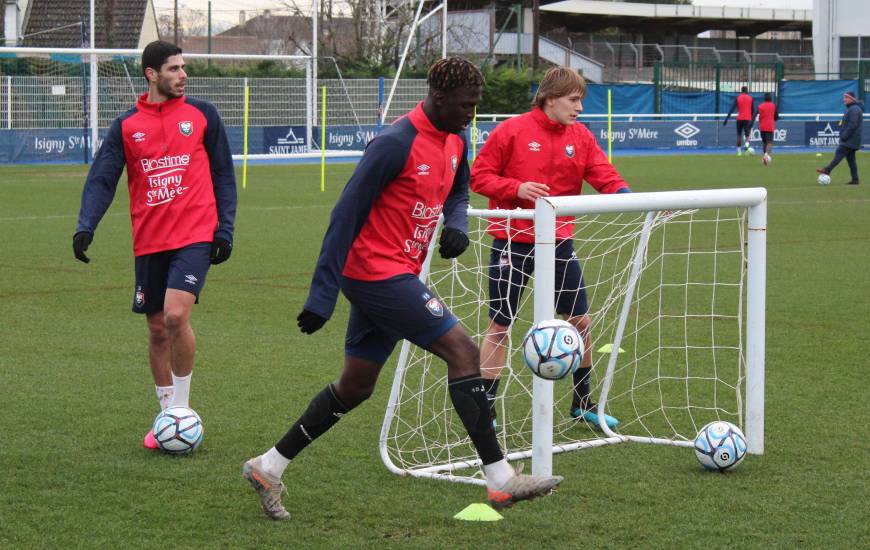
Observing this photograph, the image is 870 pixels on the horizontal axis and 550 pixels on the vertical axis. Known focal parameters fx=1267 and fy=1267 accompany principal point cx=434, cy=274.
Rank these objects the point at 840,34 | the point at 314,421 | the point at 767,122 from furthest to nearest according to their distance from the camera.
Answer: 1. the point at 840,34
2. the point at 767,122
3. the point at 314,421

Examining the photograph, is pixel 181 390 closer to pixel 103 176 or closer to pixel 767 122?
pixel 103 176

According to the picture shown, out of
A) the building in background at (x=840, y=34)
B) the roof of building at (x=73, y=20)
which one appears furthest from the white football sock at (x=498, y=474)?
the building in background at (x=840, y=34)

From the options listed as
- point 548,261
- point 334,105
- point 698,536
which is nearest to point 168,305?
point 548,261

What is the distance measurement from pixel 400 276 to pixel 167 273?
1.79 meters

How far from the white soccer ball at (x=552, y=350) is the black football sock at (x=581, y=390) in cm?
179

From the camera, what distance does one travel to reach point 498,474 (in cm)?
469

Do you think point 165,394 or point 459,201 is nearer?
point 459,201

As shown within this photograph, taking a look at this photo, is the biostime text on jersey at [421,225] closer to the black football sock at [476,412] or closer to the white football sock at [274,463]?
the black football sock at [476,412]

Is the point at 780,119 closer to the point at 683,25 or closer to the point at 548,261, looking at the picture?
the point at 683,25

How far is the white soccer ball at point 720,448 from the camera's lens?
5523 millimetres

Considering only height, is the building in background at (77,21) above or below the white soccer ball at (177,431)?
above

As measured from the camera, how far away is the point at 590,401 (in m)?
6.77

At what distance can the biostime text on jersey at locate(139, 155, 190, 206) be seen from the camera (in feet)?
19.8

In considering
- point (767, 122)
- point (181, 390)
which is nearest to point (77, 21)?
point (767, 122)
